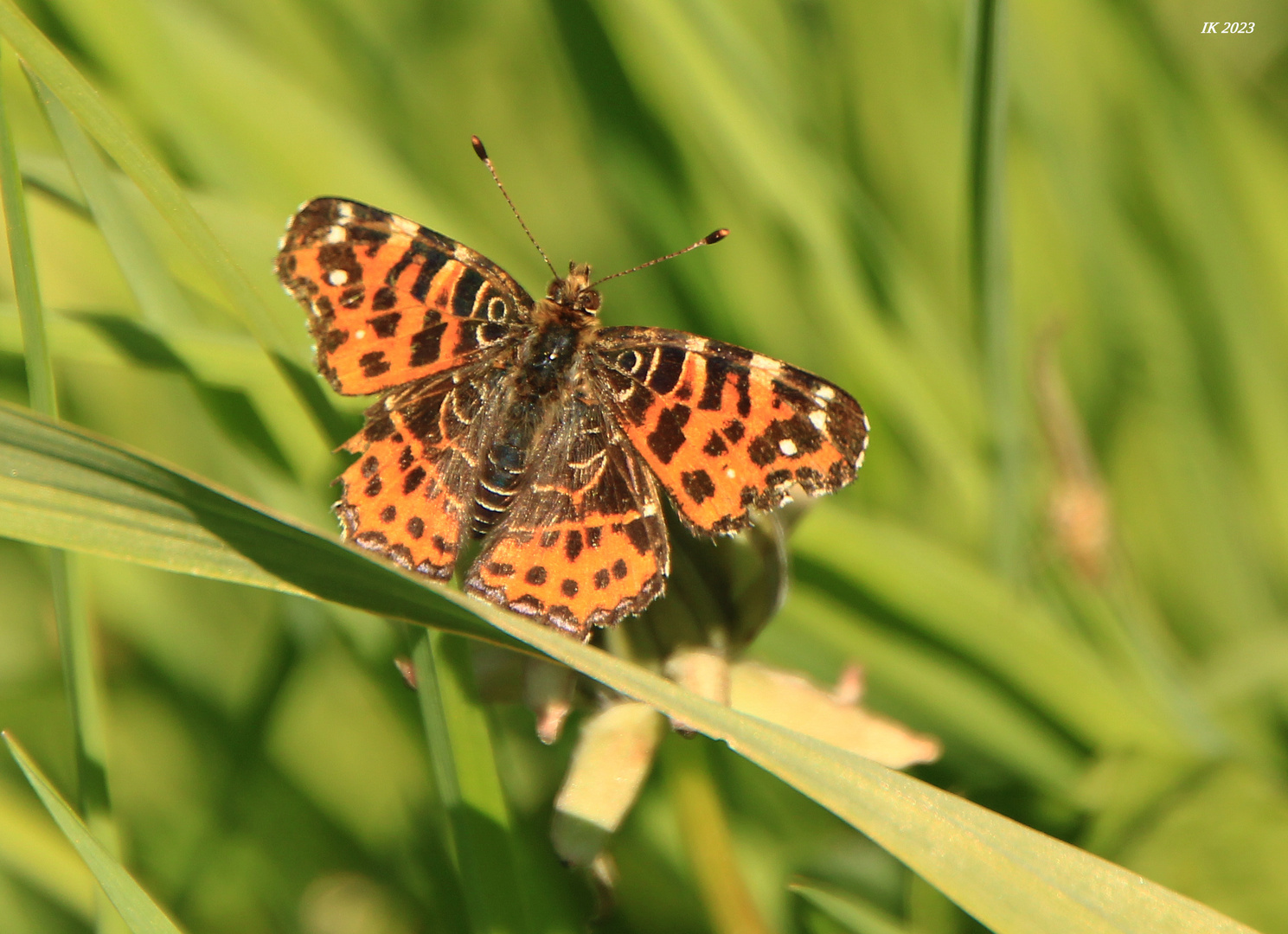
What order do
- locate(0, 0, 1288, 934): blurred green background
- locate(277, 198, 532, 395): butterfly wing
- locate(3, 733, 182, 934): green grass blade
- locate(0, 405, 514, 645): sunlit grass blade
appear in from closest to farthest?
locate(0, 405, 514, 645): sunlit grass blade → locate(3, 733, 182, 934): green grass blade → locate(277, 198, 532, 395): butterfly wing → locate(0, 0, 1288, 934): blurred green background

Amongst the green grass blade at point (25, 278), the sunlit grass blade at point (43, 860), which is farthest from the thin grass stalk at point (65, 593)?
the sunlit grass blade at point (43, 860)

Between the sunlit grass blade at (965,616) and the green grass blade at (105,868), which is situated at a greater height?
the sunlit grass blade at (965,616)

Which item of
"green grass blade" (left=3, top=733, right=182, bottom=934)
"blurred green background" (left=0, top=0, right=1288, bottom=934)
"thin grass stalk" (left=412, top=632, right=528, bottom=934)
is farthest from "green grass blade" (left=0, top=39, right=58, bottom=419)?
"thin grass stalk" (left=412, top=632, right=528, bottom=934)

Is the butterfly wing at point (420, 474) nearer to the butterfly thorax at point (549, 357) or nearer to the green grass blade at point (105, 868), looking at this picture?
the butterfly thorax at point (549, 357)

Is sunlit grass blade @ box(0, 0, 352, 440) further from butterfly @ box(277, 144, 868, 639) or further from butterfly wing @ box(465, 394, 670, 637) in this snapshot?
butterfly wing @ box(465, 394, 670, 637)

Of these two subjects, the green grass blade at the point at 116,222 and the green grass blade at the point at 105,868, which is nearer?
the green grass blade at the point at 105,868

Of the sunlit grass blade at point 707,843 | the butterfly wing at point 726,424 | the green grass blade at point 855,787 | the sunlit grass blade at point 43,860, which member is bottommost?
the sunlit grass blade at point 43,860
